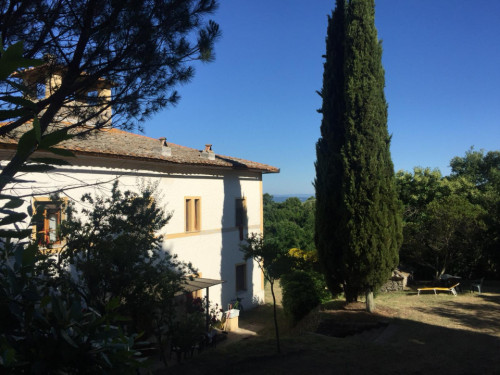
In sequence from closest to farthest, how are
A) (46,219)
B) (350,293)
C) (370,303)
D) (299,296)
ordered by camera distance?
(46,219)
(370,303)
(350,293)
(299,296)

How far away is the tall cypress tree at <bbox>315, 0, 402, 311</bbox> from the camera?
1212 centimetres

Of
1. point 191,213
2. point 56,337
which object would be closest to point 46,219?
point 56,337

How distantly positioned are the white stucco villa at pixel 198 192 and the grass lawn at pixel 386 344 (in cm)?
349

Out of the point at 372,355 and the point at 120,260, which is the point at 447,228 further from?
the point at 120,260

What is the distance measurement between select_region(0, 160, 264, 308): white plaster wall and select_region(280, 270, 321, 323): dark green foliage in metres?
2.75

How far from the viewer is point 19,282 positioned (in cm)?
168

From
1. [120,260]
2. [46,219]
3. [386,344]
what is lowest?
[386,344]

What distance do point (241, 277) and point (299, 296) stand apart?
405cm

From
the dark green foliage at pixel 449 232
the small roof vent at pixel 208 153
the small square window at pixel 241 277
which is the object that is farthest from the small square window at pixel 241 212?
the dark green foliage at pixel 449 232

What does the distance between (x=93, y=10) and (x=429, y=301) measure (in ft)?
45.7

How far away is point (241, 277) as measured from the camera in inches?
681

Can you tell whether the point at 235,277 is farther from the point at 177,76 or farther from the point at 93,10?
the point at 93,10

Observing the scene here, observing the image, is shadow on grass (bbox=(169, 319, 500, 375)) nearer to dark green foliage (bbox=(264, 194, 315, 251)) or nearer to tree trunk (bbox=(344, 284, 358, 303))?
tree trunk (bbox=(344, 284, 358, 303))

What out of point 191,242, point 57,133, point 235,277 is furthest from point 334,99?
point 57,133
